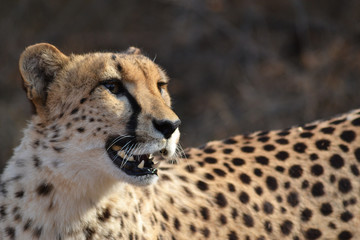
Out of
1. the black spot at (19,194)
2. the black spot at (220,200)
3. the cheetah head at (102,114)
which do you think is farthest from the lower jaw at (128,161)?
the black spot at (220,200)

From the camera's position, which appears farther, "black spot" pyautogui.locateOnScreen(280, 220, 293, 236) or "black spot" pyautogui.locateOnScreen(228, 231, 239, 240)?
"black spot" pyautogui.locateOnScreen(280, 220, 293, 236)

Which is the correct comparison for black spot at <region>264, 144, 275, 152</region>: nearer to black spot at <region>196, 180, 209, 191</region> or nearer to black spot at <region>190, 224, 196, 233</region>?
black spot at <region>196, 180, 209, 191</region>

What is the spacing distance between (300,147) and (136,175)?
1.08m

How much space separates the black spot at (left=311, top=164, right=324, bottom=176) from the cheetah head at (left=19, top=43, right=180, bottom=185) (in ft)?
3.16

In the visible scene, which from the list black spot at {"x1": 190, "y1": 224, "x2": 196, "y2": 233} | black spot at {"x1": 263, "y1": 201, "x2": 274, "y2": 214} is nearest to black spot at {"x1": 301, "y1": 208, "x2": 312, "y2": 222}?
black spot at {"x1": 263, "y1": 201, "x2": 274, "y2": 214}

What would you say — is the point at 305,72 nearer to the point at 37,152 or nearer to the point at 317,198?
the point at 317,198

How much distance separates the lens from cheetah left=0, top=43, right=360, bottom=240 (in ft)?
8.13

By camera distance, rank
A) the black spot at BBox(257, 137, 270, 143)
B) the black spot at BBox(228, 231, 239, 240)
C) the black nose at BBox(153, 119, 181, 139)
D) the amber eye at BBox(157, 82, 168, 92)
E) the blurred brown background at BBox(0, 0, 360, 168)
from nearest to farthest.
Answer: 1. the black nose at BBox(153, 119, 181, 139)
2. the amber eye at BBox(157, 82, 168, 92)
3. the black spot at BBox(228, 231, 239, 240)
4. the black spot at BBox(257, 137, 270, 143)
5. the blurred brown background at BBox(0, 0, 360, 168)

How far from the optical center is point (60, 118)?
100 inches

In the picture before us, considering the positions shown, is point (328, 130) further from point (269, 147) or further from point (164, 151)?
point (164, 151)

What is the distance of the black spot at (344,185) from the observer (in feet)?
10.4

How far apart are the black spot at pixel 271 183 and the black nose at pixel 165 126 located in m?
0.92

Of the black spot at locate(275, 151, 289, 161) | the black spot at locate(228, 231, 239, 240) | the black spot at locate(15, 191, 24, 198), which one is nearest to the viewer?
the black spot at locate(15, 191, 24, 198)

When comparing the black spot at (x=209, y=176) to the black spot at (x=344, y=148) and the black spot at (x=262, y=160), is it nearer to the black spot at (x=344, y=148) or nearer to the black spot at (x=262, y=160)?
the black spot at (x=262, y=160)
